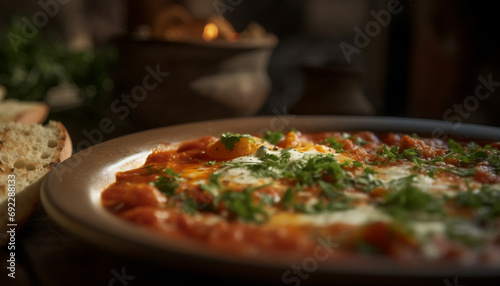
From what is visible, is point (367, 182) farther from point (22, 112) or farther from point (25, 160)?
point (22, 112)

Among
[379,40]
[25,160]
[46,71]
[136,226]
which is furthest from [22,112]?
[379,40]

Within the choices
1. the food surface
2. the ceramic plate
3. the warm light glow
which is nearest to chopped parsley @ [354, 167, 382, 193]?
the food surface

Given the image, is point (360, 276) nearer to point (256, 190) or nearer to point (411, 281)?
point (411, 281)

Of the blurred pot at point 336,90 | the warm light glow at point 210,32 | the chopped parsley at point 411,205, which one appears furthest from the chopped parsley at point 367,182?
the warm light glow at point 210,32

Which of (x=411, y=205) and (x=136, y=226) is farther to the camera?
(x=411, y=205)

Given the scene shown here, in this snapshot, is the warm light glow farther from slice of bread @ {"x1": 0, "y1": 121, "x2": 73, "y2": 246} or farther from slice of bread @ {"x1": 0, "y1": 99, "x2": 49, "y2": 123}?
slice of bread @ {"x1": 0, "y1": 121, "x2": 73, "y2": 246}

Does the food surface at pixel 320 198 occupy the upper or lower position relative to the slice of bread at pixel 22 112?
upper

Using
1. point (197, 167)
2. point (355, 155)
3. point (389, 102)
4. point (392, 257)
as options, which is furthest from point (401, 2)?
point (392, 257)

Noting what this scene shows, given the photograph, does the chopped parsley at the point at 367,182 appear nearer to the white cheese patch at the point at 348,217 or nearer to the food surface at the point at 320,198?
the food surface at the point at 320,198
